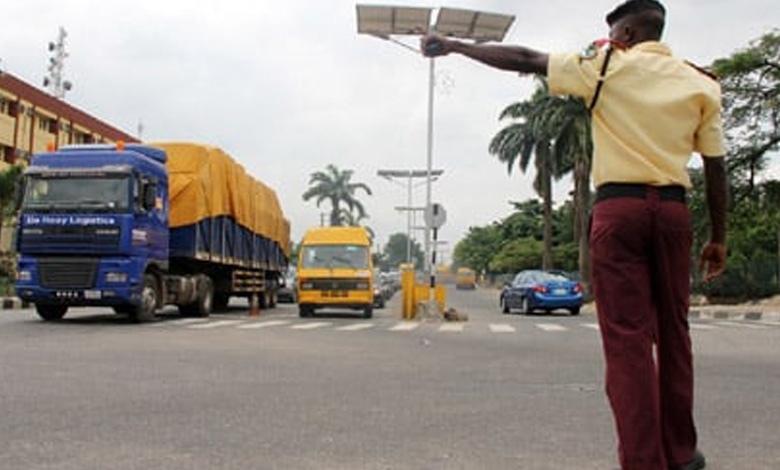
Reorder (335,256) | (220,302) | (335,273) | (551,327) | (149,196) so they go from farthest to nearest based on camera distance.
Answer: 1. (220,302)
2. (335,256)
3. (335,273)
4. (551,327)
5. (149,196)

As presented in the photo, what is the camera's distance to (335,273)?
21.2 m

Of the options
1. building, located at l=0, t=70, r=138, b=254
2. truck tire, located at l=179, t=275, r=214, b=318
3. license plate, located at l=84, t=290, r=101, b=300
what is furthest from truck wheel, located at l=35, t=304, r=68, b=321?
building, located at l=0, t=70, r=138, b=254

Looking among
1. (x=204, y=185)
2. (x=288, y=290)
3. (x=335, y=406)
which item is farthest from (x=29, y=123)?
(x=335, y=406)

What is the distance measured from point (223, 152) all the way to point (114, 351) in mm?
10642

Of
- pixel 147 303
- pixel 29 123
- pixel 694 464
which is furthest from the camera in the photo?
pixel 29 123

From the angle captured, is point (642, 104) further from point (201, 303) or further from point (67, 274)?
point (201, 303)

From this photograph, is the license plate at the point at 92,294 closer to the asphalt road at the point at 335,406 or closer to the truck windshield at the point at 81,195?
the truck windshield at the point at 81,195

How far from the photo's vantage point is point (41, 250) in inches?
583

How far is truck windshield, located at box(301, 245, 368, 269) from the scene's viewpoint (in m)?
21.5

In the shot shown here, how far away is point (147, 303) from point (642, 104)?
45.5 feet

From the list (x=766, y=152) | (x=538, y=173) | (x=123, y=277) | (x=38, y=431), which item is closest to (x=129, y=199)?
(x=123, y=277)

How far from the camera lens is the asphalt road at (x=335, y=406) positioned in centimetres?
432

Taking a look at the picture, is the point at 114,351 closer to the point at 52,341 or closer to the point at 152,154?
the point at 52,341

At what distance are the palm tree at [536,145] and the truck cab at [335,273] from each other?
23531 millimetres
